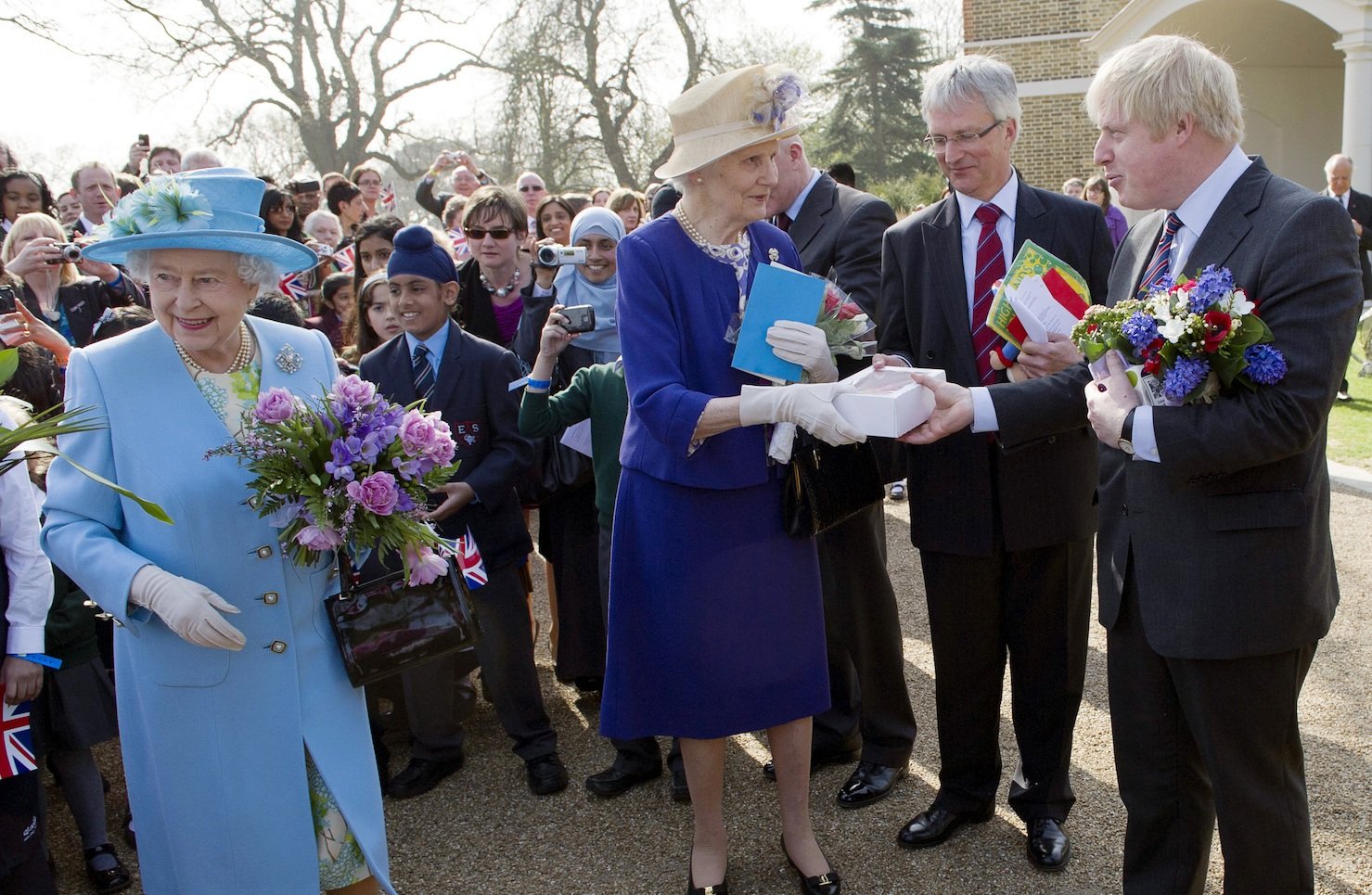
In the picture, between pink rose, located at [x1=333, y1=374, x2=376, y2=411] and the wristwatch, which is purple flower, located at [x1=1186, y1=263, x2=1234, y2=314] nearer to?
the wristwatch

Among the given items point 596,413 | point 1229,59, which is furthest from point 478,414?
point 1229,59

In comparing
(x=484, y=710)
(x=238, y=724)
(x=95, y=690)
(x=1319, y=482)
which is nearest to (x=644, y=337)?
(x=238, y=724)

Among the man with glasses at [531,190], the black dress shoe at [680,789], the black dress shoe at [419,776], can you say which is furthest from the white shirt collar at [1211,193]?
the man with glasses at [531,190]

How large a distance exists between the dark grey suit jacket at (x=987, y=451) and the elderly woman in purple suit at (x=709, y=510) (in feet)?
1.56

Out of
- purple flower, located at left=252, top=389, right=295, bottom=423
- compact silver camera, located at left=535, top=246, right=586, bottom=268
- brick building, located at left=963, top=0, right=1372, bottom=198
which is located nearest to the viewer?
purple flower, located at left=252, top=389, right=295, bottom=423

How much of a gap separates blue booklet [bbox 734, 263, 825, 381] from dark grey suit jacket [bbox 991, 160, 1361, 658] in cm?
91

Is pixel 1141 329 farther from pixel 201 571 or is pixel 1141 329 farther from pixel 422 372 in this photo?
pixel 422 372

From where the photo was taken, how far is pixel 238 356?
9.05 feet

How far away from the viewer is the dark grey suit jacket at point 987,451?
3512mm

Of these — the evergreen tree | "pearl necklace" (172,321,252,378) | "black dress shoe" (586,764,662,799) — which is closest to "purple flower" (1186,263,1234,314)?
"pearl necklace" (172,321,252,378)

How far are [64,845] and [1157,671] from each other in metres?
3.88

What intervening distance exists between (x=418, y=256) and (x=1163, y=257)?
273 cm

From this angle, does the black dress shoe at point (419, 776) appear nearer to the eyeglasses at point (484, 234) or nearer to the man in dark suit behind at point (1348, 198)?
the eyeglasses at point (484, 234)

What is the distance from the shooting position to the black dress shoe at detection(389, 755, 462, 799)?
4438 millimetres
